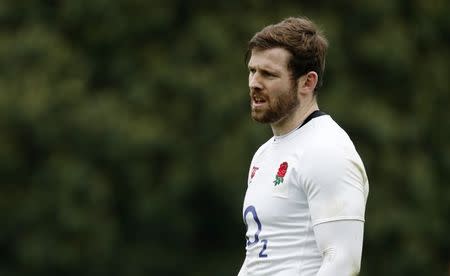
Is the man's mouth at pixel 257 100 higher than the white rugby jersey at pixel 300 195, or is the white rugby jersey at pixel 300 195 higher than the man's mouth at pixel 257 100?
the man's mouth at pixel 257 100

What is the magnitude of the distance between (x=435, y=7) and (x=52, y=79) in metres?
6.94

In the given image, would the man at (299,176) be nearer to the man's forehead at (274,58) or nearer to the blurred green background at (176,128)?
the man's forehead at (274,58)

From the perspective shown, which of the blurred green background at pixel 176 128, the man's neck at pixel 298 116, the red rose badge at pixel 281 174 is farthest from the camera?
the blurred green background at pixel 176 128

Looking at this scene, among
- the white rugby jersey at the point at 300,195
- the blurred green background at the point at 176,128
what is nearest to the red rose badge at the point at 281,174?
the white rugby jersey at the point at 300,195

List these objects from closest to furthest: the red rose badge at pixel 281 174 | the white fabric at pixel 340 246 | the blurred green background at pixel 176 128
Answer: the white fabric at pixel 340 246
the red rose badge at pixel 281 174
the blurred green background at pixel 176 128

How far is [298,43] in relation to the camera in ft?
16.2

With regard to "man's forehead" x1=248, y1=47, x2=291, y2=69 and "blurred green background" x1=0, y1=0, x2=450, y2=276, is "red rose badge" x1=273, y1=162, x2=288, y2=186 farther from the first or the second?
"blurred green background" x1=0, y1=0, x2=450, y2=276

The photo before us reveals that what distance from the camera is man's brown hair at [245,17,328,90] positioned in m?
4.92

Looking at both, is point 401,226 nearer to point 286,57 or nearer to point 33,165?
point 33,165

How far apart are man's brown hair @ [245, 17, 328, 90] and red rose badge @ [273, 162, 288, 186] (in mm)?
373

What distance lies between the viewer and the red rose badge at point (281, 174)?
4859mm

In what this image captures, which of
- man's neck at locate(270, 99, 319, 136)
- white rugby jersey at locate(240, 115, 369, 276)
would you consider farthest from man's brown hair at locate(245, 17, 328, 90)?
white rugby jersey at locate(240, 115, 369, 276)

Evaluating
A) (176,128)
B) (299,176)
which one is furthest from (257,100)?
(176,128)

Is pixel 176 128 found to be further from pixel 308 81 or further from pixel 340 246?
pixel 340 246
